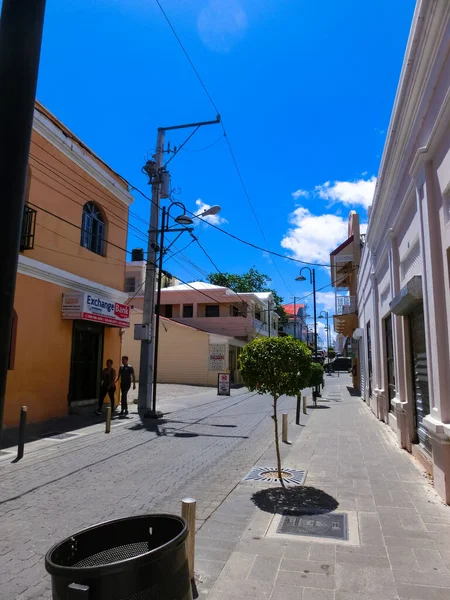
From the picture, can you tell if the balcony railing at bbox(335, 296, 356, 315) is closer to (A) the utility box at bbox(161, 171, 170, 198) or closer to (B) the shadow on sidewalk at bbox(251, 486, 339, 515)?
(A) the utility box at bbox(161, 171, 170, 198)

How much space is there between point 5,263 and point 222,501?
4931mm

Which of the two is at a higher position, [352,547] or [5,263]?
[5,263]

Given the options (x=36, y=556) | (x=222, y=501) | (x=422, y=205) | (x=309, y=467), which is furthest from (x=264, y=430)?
(x=36, y=556)

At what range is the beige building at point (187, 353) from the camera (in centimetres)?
3012

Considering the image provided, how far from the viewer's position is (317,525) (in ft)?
15.7

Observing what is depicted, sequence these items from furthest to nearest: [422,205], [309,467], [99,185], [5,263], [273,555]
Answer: [99,185] → [309,467] → [422,205] → [273,555] → [5,263]

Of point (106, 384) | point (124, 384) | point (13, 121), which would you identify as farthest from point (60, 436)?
point (13, 121)

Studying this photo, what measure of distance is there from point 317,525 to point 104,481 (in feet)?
11.2

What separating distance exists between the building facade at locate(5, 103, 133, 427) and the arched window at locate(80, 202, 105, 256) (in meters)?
0.03

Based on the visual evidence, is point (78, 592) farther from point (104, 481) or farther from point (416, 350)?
point (416, 350)

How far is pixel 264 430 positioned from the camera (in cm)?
1186

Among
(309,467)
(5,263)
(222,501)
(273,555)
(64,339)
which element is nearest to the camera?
(5,263)

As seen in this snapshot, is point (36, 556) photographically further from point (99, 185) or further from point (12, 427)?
point (99, 185)

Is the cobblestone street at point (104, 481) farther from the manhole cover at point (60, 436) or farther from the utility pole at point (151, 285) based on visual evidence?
the utility pole at point (151, 285)
